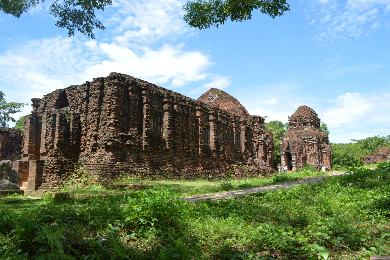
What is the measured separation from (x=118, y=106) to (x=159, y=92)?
2854mm

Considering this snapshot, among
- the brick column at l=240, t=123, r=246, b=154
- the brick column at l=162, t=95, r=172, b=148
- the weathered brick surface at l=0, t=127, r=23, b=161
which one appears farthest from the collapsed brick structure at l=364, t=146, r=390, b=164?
the weathered brick surface at l=0, t=127, r=23, b=161

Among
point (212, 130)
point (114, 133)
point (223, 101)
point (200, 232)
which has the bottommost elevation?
point (200, 232)

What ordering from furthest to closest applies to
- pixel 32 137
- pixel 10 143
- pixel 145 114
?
pixel 10 143 < pixel 32 137 < pixel 145 114

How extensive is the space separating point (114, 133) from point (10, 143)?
1449cm

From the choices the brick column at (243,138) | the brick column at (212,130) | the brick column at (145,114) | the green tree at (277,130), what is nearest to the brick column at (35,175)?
the brick column at (145,114)

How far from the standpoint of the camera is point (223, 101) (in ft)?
85.8

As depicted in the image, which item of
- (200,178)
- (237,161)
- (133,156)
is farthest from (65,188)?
(237,161)

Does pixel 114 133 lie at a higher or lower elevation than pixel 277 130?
lower

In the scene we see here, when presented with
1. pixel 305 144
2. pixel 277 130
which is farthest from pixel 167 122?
pixel 277 130

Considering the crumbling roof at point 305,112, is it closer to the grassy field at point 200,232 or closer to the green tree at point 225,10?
the green tree at point 225,10

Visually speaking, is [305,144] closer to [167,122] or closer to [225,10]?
[167,122]

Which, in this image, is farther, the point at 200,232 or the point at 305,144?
the point at 305,144

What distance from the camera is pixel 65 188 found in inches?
474

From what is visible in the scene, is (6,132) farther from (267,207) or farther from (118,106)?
(267,207)
